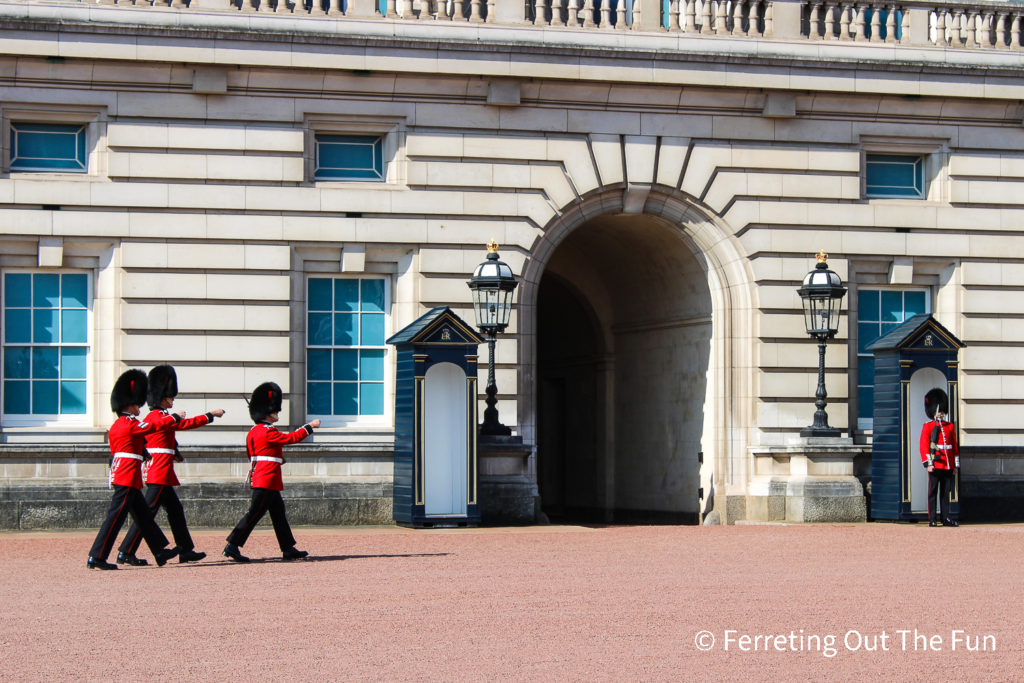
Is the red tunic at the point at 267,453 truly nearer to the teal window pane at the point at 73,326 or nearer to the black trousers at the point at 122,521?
the black trousers at the point at 122,521

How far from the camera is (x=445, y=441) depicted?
16781 mm

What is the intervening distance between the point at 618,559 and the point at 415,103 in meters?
6.73

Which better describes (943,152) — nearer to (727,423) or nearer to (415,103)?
(727,423)

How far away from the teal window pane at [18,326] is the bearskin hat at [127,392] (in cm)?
455

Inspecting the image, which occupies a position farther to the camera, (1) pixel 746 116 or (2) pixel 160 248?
(1) pixel 746 116

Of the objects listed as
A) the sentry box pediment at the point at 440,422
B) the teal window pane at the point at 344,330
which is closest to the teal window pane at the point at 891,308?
the sentry box pediment at the point at 440,422

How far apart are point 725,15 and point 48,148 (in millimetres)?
7599

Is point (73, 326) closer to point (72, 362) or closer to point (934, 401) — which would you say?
point (72, 362)

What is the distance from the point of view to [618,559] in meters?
13.8

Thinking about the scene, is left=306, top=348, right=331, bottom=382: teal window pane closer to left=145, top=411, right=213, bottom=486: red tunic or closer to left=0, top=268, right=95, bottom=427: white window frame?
left=0, top=268, right=95, bottom=427: white window frame

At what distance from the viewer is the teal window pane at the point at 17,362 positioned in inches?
701

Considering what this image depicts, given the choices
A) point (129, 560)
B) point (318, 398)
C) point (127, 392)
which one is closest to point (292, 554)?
point (129, 560)

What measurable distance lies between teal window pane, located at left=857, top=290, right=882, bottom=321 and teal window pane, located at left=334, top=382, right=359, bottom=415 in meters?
5.96

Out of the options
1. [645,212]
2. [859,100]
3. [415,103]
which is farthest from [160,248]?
[859,100]
